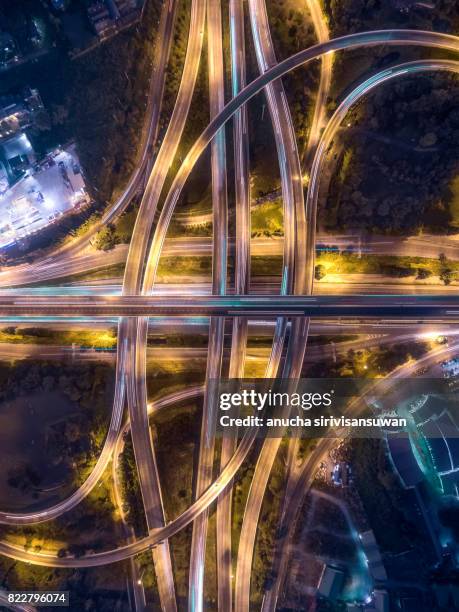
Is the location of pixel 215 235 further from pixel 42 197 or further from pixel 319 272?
pixel 42 197

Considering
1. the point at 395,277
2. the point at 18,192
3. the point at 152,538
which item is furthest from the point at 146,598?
the point at 18,192

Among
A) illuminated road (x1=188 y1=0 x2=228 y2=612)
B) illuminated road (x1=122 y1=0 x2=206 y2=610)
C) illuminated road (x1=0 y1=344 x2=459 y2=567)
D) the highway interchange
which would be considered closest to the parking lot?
the highway interchange

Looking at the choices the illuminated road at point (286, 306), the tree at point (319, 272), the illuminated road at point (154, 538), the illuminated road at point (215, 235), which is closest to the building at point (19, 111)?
the illuminated road at point (215, 235)

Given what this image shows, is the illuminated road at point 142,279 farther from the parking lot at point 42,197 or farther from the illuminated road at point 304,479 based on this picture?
the illuminated road at point 304,479

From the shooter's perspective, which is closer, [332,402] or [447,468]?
[447,468]

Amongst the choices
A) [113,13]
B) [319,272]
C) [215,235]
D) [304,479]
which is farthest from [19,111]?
[304,479]

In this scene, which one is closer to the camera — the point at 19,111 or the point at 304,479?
the point at 304,479

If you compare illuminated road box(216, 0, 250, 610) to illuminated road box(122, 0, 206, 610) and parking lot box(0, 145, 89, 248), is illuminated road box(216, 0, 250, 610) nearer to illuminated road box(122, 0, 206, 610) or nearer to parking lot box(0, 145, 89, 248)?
illuminated road box(122, 0, 206, 610)

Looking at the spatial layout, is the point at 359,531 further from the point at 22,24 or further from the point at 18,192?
the point at 22,24
